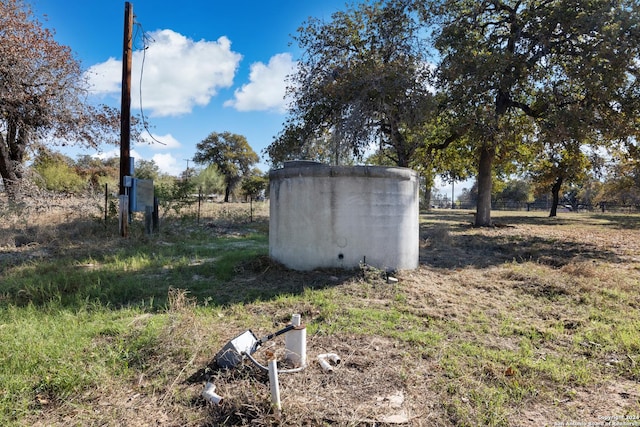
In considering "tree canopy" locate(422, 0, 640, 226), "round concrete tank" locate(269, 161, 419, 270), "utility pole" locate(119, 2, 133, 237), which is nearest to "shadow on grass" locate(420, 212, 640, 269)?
"round concrete tank" locate(269, 161, 419, 270)

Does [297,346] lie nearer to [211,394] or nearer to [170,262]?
[211,394]

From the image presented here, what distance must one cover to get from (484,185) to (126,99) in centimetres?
1334

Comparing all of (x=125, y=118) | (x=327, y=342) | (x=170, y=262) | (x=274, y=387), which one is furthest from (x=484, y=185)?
(x=274, y=387)

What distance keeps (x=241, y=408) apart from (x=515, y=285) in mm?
4843

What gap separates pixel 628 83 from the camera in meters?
10.1

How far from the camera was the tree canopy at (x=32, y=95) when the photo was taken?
10984 mm

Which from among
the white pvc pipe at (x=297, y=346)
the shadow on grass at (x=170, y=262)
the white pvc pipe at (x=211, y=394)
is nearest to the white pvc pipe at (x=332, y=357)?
the white pvc pipe at (x=297, y=346)

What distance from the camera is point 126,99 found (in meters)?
9.32

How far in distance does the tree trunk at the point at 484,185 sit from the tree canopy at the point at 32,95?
1447 centimetres

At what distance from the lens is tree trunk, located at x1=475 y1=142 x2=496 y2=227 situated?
1527 cm

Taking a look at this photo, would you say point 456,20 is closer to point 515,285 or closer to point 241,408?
point 515,285

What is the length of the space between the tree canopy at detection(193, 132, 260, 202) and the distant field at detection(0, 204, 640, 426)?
1662 inches

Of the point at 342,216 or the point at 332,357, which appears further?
the point at 342,216

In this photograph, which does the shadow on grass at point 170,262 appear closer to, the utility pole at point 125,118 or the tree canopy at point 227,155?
the utility pole at point 125,118
